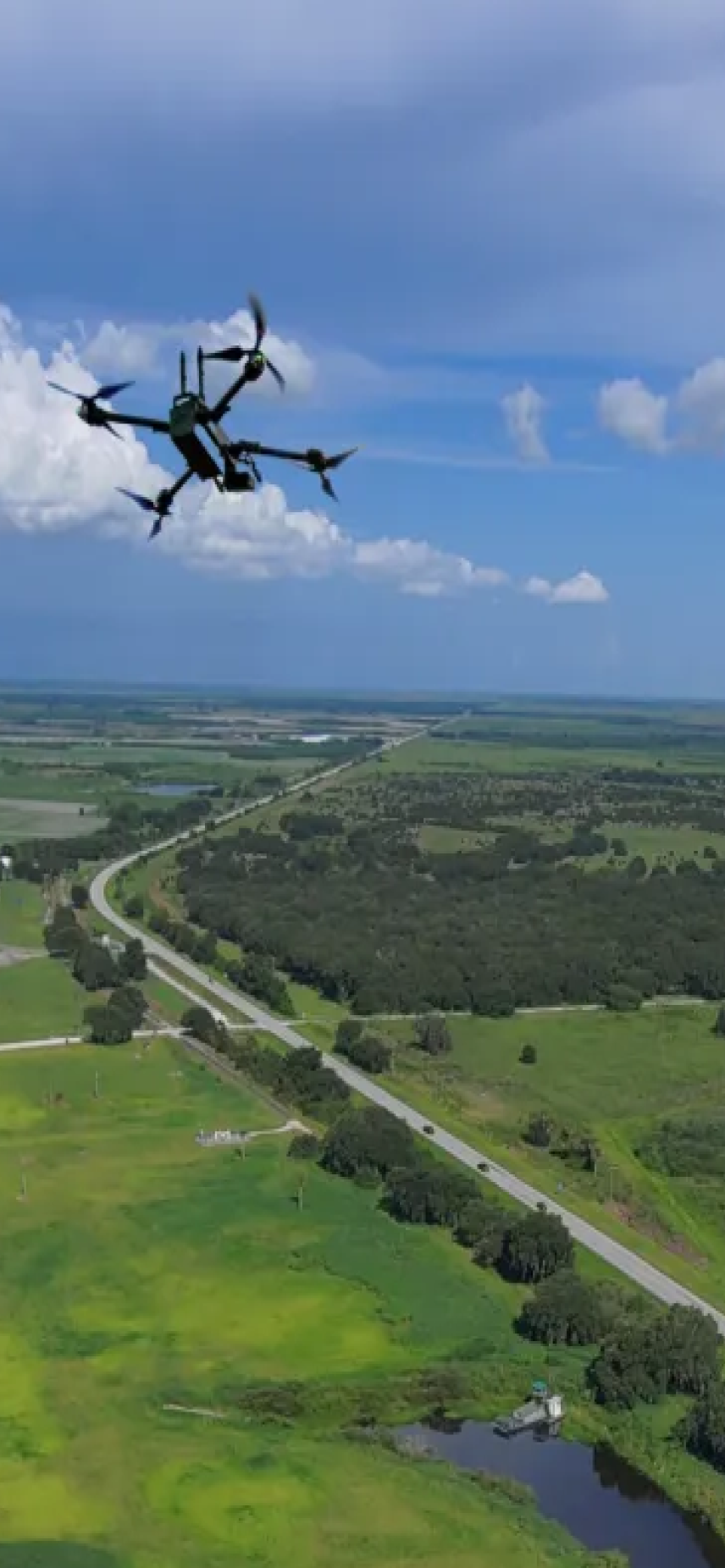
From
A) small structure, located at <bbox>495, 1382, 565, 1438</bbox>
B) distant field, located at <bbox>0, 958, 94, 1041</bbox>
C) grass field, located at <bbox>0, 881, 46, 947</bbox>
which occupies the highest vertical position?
grass field, located at <bbox>0, 881, 46, 947</bbox>

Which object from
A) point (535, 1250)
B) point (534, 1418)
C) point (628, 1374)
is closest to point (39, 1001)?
point (535, 1250)

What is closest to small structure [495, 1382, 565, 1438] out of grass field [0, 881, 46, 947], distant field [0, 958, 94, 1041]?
distant field [0, 958, 94, 1041]

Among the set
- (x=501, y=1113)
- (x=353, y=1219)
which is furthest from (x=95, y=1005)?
(x=353, y=1219)

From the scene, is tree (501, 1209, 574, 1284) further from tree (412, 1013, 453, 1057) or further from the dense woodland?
the dense woodland

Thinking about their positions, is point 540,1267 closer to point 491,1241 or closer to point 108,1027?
point 491,1241

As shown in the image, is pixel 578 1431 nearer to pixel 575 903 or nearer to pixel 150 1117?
pixel 150 1117

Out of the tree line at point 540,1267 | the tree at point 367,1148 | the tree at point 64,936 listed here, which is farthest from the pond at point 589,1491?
the tree at point 64,936
